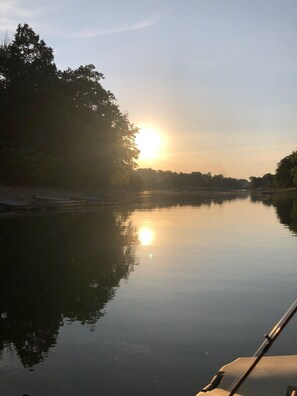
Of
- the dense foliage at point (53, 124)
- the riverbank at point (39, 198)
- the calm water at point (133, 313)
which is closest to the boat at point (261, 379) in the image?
the calm water at point (133, 313)

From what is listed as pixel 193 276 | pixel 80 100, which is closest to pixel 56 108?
pixel 80 100

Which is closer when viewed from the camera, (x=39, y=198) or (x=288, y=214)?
(x=288, y=214)

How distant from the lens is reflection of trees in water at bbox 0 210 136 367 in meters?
9.52

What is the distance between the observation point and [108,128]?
8169cm

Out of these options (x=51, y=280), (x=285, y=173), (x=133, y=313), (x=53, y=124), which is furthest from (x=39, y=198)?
(x=285, y=173)

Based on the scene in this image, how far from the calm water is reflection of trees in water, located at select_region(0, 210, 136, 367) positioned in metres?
0.04

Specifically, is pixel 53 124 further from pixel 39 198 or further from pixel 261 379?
pixel 261 379

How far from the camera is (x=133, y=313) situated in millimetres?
10750

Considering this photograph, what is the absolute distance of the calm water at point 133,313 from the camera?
24.0ft

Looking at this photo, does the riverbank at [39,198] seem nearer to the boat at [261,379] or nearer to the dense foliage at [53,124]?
the dense foliage at [53,124]

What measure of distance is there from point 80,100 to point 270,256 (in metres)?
67.3

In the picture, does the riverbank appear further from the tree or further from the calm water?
the tree

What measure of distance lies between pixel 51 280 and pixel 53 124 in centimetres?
5680

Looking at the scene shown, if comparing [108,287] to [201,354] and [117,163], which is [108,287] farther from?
[117,163]
